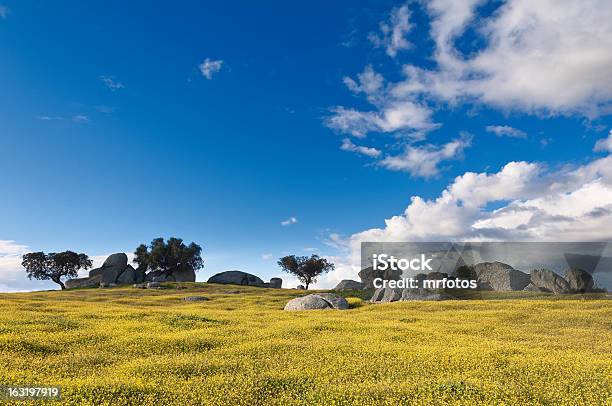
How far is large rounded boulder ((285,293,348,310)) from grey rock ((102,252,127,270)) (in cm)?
9237

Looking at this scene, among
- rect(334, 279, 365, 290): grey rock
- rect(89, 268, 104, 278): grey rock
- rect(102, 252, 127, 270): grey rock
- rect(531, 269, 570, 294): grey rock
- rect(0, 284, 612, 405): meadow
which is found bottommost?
rect(0, 284, 612, 405): meadow

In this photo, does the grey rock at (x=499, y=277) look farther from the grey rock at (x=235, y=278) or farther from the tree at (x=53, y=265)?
the tree at (x=53, y=265)

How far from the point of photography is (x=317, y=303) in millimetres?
47625

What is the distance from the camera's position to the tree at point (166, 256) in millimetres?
125312

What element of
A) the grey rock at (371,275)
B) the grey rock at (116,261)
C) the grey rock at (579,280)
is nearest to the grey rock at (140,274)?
the grey rock at (116,261)

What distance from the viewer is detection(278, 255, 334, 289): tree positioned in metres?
133

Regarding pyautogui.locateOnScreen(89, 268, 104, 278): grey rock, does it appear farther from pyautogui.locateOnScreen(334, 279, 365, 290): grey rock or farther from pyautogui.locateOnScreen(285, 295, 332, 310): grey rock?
pyautogui.locateOnScreen(285, 295, 332, 310): grey rock

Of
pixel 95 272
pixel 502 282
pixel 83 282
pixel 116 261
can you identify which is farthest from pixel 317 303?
pixel 95 272

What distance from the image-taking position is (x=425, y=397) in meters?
12.1

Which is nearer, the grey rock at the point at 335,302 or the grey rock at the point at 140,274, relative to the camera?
the grey rock at the point at 335,302

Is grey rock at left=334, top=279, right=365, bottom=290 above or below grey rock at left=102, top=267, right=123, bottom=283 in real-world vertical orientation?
below

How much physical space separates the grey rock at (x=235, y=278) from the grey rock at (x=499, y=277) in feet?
240

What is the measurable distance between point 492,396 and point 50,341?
18.7 metres

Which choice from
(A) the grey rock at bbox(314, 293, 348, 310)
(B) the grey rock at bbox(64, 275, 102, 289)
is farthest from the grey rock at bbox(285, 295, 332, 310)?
(B) the grey rock at bbox(64, 275, 102, 289)
